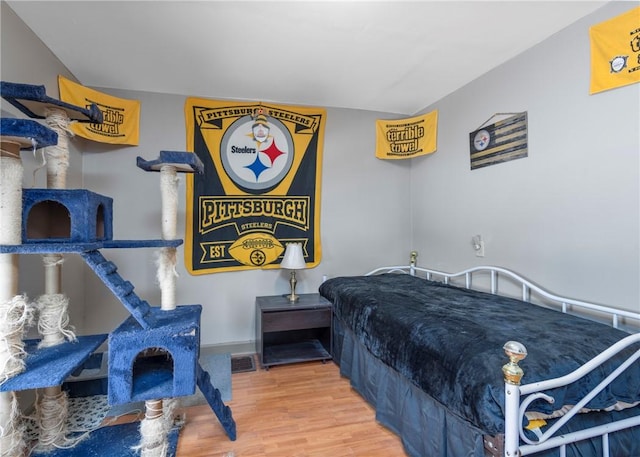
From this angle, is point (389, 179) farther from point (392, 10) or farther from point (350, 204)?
point (392, 10)

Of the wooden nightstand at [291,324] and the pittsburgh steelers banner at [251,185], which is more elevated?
the pittsburgh steelers banner at [251,185]

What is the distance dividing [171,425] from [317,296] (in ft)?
4.97

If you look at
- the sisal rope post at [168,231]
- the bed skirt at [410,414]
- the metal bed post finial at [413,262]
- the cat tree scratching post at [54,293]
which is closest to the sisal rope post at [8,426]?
the cat tree scratching post at [54,293]

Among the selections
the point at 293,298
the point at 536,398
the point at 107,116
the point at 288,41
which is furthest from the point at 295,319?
the point at 107,116

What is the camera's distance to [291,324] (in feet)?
8.62

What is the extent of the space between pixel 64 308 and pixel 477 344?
6.34ft

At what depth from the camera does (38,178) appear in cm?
201

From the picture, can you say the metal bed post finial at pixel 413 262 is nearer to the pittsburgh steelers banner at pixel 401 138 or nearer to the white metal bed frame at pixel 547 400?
the pittsburgh steelers banner at pixel 401 138

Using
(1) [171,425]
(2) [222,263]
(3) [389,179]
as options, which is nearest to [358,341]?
(1) [171,425]

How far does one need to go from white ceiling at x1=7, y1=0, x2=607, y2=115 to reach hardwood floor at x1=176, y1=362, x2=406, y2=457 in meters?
2.34

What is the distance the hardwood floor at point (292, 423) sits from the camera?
1644 millimetres

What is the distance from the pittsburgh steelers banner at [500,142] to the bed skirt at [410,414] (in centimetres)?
170

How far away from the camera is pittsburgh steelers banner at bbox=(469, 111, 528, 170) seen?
7.26 feet

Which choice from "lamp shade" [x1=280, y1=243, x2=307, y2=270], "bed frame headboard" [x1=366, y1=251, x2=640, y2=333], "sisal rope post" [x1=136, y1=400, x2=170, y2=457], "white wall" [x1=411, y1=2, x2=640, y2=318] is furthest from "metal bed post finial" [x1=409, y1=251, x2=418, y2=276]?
"sisal rope post" [x1=136, y1=400, x2=170, y2=457]
